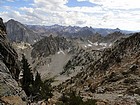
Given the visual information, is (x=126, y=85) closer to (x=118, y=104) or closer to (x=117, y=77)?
(x=117, y=77)

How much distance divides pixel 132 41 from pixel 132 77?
181 ft

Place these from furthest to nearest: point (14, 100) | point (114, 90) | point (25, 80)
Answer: point (25, 80) → point (114, 90) → point (14, 100)

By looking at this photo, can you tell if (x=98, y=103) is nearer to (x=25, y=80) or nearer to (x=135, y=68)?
(x=25, y=80)

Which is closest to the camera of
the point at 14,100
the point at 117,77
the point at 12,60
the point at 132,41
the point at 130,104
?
the point at 14,100

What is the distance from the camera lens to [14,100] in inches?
787

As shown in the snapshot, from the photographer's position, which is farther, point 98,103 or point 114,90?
point 114,90

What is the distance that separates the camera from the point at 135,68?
59.1 m

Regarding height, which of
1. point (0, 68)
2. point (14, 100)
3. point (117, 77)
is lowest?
point (117, 77)

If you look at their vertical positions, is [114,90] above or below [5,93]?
below

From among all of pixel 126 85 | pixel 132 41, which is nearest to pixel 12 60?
pixel 126 85

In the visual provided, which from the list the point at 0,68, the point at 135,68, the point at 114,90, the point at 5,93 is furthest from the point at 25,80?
the point at 5,93

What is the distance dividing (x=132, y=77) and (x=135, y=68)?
7.43 meters

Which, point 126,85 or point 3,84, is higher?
point 3,84

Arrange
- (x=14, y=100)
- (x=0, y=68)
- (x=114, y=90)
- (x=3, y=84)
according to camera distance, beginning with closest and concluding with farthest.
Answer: (x=14, y=100) < (x=3, y=84) < (x=0, y=68) < (x=114, y=90)
